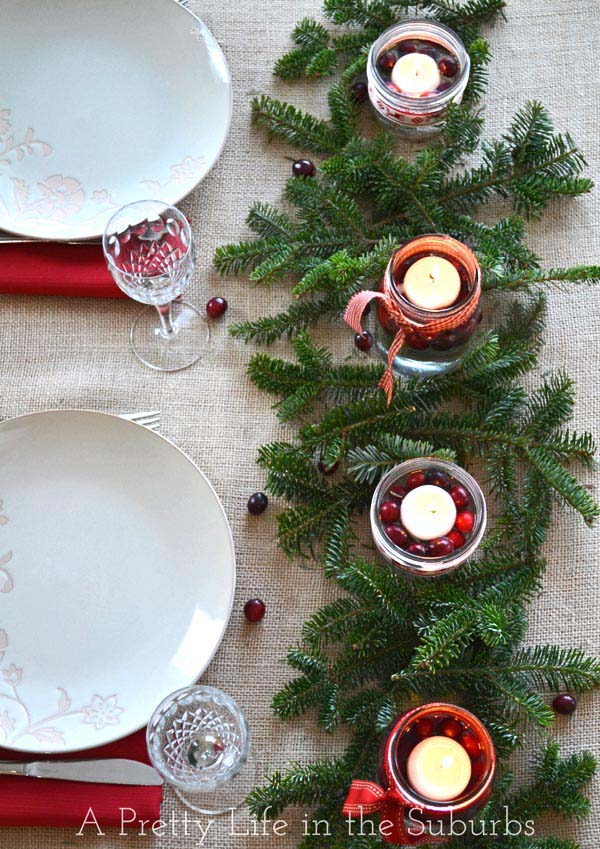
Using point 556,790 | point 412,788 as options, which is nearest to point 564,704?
point 556,790

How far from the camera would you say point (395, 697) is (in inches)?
38.1

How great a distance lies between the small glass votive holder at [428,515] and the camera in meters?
0.96

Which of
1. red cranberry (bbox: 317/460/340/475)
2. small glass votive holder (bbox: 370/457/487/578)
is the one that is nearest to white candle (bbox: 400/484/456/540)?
small glass votive holder (bbox: 370/457/487/578)

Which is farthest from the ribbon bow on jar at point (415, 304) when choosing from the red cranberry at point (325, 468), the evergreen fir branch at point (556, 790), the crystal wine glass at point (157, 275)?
the evergreen fir branch at point (556, 790)

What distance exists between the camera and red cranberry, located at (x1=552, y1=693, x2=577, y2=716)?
3.21 ft

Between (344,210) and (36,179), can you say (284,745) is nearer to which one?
(344,210)

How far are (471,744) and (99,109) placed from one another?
915 mm

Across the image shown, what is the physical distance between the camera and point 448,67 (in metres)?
1.17

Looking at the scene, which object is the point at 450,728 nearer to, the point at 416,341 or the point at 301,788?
the point at 301,788

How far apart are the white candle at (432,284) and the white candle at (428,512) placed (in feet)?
0.68

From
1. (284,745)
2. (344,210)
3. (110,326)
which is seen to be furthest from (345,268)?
(284,745)

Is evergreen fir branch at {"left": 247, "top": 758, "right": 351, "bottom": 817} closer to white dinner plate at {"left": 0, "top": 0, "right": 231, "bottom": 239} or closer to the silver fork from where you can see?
the silver fork

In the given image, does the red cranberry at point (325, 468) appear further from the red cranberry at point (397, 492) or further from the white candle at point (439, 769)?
the white candle at point (439, 769)

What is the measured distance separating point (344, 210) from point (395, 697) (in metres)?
0.58
